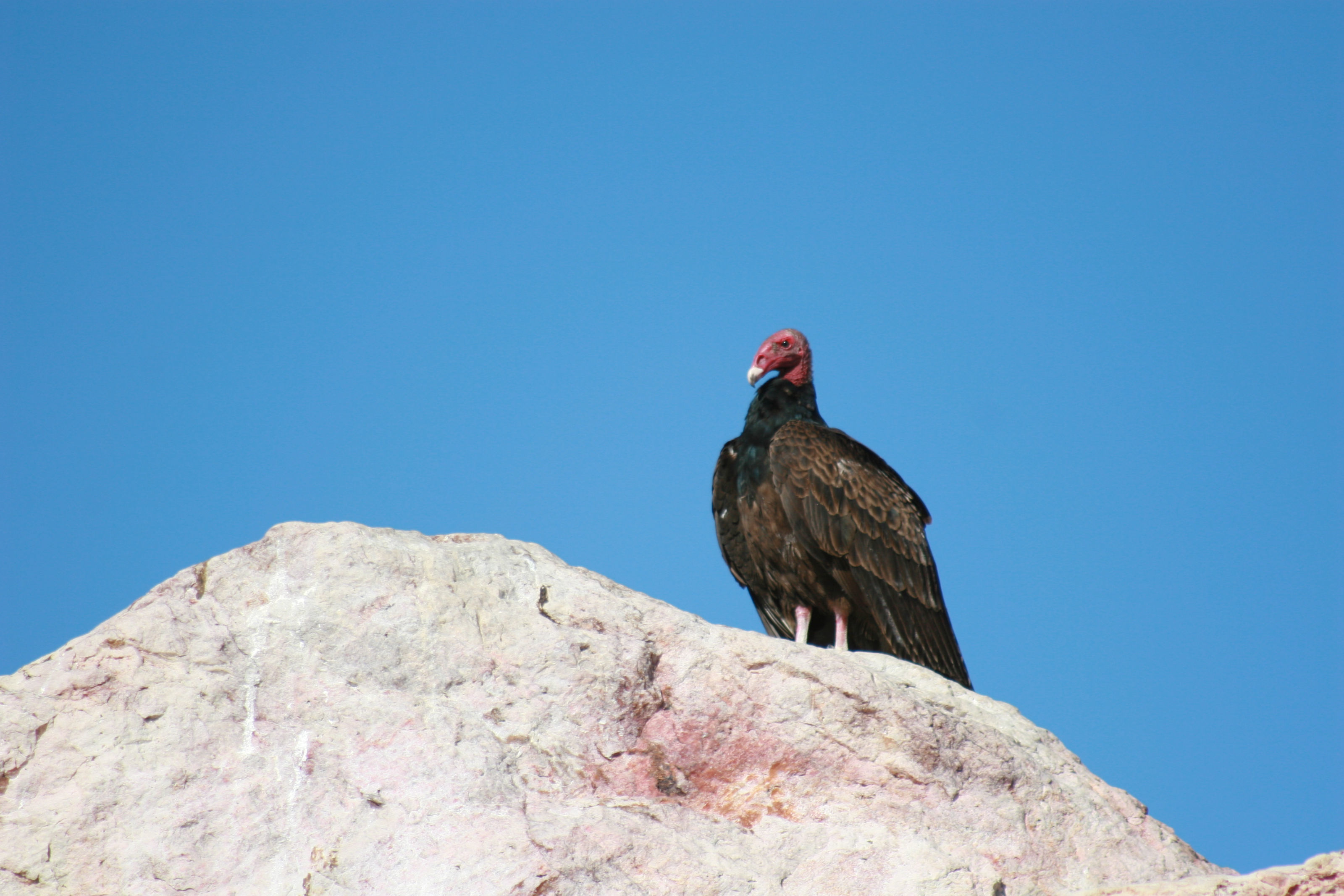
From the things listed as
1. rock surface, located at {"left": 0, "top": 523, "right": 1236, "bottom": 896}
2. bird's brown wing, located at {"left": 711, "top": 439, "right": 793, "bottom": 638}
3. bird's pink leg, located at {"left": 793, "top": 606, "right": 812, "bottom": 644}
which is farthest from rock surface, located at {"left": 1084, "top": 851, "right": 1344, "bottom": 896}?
bird's brown wing, located at {"left": 711, "top": 439, "right": 793, "bottom": 638}

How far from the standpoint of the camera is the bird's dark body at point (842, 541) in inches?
264

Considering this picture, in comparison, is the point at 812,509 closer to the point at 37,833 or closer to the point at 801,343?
the point at 801,343

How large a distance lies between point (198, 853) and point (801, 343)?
16.8ft

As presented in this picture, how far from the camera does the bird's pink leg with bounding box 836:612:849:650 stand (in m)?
6.80

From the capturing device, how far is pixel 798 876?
361 cm

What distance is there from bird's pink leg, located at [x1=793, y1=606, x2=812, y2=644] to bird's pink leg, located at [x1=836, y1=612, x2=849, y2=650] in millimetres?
176

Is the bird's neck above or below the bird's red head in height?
below

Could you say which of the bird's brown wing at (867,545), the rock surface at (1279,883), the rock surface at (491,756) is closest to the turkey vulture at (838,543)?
the bird's brown wing at (867,545)

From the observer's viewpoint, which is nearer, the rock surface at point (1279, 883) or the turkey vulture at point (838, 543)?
the rock surface at point (1279, 883)

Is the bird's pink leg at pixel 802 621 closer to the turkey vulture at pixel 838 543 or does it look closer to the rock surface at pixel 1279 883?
the turkey vulture at pixel 838 543

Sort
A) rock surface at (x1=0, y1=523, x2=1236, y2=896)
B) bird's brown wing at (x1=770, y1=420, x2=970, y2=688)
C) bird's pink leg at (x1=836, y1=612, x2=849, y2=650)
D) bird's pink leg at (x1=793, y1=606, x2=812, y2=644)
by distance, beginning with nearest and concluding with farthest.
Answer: rock surface at (x1=0, y1=523, x2=1236, y2=896) → bird's brown wing at (x1=770, y1=420, x2=970, y2=688) → bird's pink leg at (x1=836, y1=612, x2=849, y2=650) → bird's pink leg at (x1=793, y1=606, x2=812, y2=644)

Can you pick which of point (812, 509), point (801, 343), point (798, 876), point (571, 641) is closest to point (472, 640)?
point (571, 641)

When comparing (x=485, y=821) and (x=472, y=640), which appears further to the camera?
(x=472, y=640)

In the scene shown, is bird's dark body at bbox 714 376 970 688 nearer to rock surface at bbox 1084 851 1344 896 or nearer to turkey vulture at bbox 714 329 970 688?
turkey vulture at bbox 714 329 970 688
